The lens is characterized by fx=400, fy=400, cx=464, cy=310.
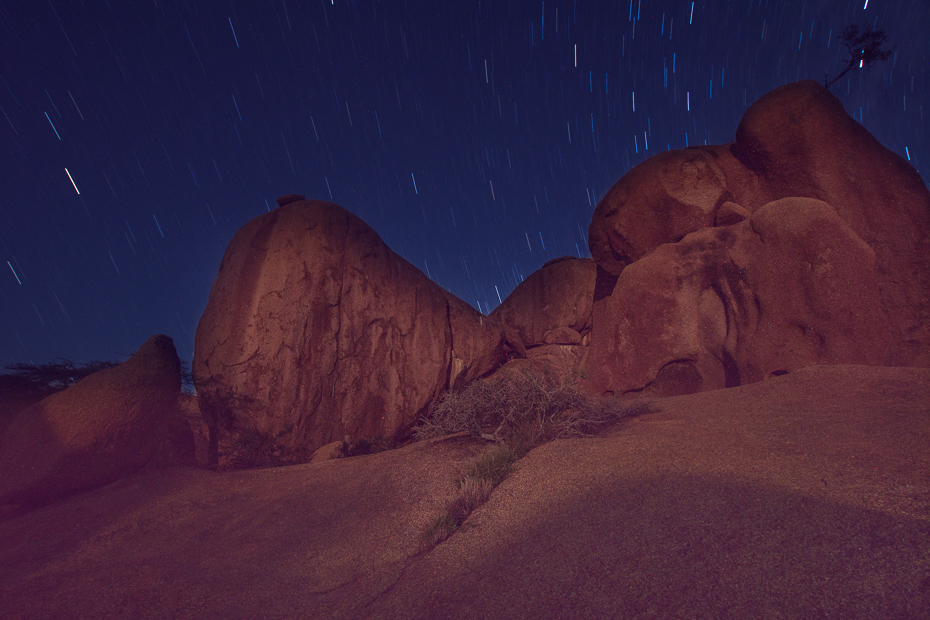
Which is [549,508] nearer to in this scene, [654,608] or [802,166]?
[654,608]

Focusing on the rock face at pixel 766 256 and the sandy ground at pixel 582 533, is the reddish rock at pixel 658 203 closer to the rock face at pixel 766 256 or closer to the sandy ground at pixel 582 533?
the rock face at pixel 766 256

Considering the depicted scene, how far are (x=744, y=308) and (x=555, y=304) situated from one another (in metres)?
6.65

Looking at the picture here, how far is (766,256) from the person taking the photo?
6.38 meters

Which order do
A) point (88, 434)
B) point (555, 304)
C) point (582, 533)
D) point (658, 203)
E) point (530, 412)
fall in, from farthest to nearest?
point (555, 304)
point (658, 203)
point (88, 434)
point (530, 412)
point (582, 533)

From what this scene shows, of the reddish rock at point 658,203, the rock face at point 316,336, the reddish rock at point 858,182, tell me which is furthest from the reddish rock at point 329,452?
the reddish rock at point 858,182

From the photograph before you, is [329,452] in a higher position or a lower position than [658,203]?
lower

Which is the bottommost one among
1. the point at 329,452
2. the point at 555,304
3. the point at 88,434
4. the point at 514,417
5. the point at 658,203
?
the point at 329,452

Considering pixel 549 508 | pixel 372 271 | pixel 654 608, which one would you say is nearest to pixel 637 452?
pixel 549 508

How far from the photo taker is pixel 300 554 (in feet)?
9.10

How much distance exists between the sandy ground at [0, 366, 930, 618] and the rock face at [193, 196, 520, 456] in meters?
1.93

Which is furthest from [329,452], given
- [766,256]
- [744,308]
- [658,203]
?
[658,203]

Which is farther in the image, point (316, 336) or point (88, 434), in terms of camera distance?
point (316, 336)

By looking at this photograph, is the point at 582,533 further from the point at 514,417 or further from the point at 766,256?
the point at 766,256

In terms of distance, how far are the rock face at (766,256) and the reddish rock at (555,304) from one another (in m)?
3.82
